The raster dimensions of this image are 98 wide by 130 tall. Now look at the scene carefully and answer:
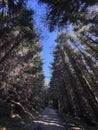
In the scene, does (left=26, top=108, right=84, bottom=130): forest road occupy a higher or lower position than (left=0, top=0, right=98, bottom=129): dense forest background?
lower

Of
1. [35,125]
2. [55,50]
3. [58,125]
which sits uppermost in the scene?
[55,50]

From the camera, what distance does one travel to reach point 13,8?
34.7 ft

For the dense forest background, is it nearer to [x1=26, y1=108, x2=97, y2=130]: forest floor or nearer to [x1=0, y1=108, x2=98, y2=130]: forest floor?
[x1=0, y1=108, x2=98, y2=130]: forest floor

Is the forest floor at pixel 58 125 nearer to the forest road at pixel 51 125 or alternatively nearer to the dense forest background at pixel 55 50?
the forest road at pixel 51 125

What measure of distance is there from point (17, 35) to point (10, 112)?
7.94 metres

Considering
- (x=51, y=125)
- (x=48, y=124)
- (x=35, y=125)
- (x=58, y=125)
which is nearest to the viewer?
(x=35, y=125)

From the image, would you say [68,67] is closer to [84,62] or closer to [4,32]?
[84,62]

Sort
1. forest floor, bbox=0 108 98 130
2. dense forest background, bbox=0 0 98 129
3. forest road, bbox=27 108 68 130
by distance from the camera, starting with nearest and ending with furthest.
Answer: dense forest background, bbox=0 0 98 129 → forest floor, bbox=0 108 98 130 → forest road, bbox=27 108 68 130

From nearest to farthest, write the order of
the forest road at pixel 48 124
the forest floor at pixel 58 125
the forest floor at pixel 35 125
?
the forest floor at pixel 35 125 < the forest road at pixel 48 124 < the forest floor at pixel 58 125

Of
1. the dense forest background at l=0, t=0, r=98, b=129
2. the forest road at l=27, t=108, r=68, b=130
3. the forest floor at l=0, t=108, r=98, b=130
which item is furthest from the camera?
the forest road at l=27, t=108, r=68, b=130

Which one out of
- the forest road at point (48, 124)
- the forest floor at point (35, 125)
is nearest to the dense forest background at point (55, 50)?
the forest floor at point (35, 125)

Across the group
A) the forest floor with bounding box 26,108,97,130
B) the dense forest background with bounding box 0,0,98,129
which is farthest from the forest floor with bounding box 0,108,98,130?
the dense forest background with bounding box 0,0,98,129

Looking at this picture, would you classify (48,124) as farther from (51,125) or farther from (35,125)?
(35,125)

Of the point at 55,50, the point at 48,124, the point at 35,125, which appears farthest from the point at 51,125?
the point at 55,50
